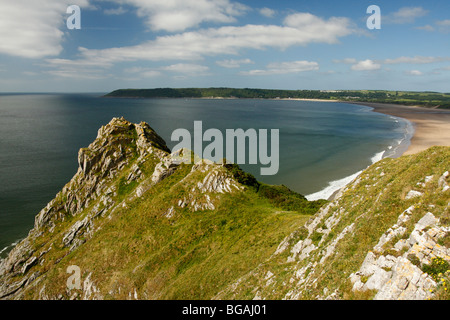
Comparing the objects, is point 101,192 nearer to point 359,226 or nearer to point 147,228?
point 147,228

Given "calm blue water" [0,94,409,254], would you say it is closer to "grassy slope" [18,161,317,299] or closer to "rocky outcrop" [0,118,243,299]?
"rocky outcrop" [0,118,243,299]

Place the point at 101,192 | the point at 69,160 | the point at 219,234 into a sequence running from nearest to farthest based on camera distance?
the point at 219,234
the point at 101,192
the point at 69,160

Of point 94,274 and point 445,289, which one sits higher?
point 445,289

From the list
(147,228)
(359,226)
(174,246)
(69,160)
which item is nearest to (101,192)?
(147,228)

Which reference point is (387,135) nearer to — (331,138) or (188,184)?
(331,138)

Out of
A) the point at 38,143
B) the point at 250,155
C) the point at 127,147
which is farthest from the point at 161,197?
the point at 38,143

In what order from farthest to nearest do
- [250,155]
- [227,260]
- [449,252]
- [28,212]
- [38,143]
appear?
[38,143] < [250,155] < [28,212] < [227,260] < [449,252]

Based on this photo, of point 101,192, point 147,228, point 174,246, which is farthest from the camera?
point 101,192

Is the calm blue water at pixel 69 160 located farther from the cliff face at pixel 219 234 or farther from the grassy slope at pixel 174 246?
the grassy slope at pixel 174 246
